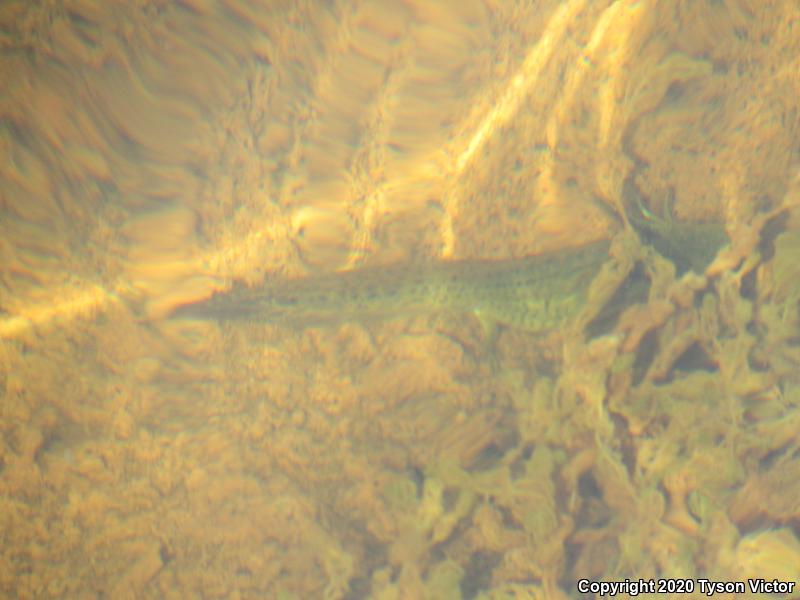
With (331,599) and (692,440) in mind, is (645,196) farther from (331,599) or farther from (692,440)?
(331,599)

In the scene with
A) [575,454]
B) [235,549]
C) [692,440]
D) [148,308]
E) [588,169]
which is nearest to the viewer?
[692,440]

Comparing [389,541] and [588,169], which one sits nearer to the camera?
[389,541]

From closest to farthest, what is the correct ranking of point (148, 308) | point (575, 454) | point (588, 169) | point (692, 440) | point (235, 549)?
1. point (692, 440)
2. point (575, 454)
3. point (235, 549)
4. point (588, 169)
5. point (148, 308)

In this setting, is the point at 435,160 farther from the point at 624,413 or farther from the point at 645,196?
the point at 624,413

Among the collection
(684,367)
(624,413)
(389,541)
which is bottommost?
(389,541)

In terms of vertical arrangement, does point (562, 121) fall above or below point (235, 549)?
above

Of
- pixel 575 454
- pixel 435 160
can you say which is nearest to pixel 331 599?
pixel 575 454
